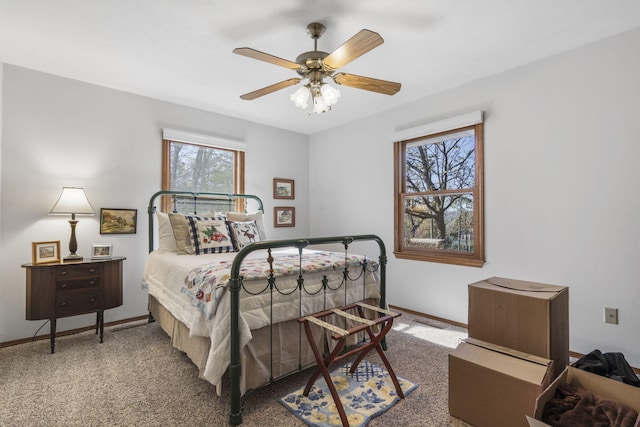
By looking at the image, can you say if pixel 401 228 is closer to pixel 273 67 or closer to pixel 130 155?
pixel 273 67

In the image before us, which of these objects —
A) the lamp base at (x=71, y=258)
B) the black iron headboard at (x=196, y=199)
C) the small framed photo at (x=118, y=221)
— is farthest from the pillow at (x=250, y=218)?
the lamp base at (x=71, y=258)

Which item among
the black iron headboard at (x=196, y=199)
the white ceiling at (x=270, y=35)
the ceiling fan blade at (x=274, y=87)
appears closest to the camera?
the white ceiling at (x=270, y=35)

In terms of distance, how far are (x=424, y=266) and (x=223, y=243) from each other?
2.17 metres

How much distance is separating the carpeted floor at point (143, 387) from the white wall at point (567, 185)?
89cm

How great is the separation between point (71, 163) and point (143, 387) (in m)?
2.23

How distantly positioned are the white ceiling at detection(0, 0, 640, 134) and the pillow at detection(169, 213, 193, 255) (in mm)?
1346

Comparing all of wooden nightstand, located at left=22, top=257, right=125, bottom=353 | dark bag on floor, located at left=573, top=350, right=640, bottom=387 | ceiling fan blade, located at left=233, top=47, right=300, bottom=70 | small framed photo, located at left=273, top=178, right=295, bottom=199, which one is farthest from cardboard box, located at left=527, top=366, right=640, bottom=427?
small framed photo, located at left=273, top=178, right=295, bottom=199

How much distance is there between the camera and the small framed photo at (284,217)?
4.50m

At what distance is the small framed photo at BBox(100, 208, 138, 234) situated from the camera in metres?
3.09

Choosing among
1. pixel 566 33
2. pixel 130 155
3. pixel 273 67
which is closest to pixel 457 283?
pixel 566 33

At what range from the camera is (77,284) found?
262cm

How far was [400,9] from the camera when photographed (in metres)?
1.98

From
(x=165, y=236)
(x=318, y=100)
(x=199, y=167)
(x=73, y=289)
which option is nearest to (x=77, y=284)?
(x=73, y=289)

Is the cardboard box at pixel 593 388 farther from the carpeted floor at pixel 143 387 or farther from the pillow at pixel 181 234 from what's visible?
the pillow at pixel 181 234
